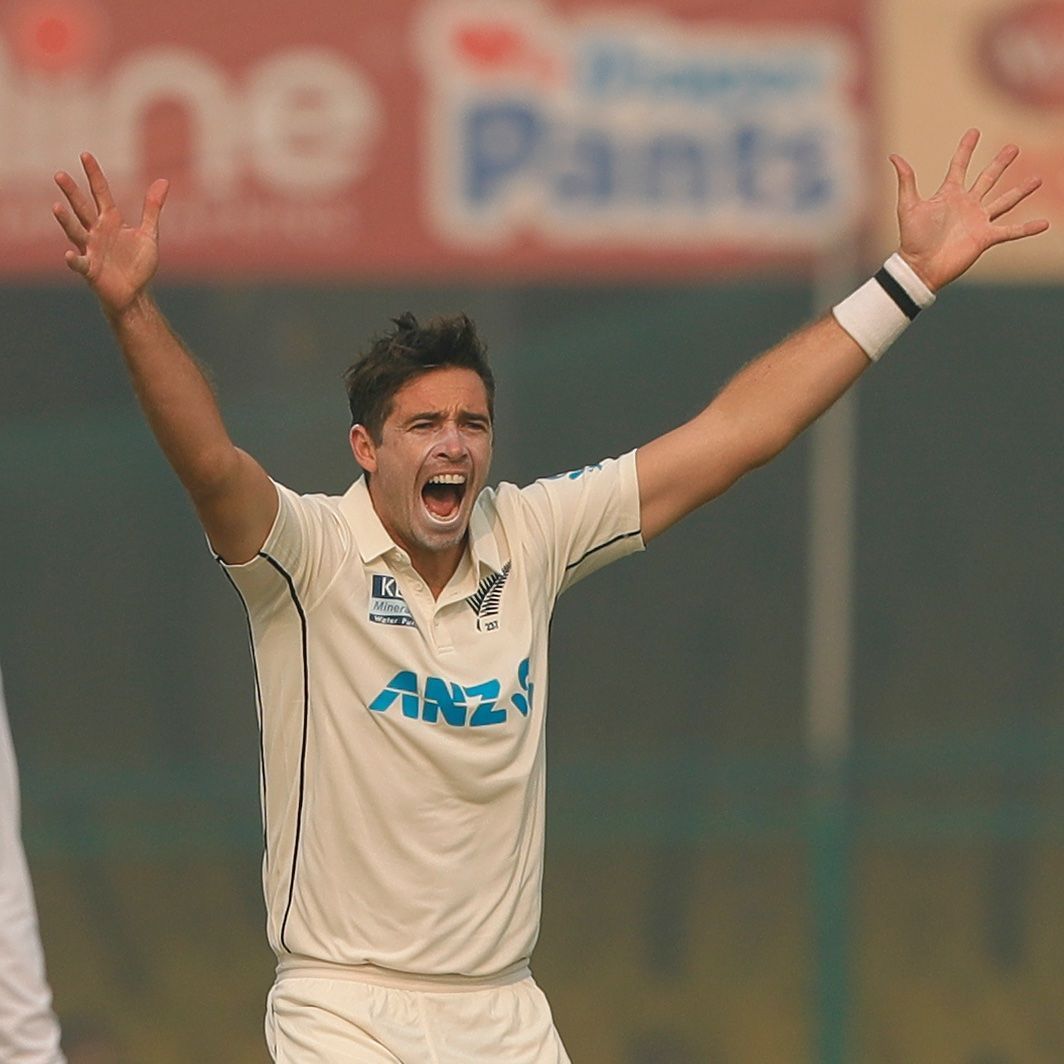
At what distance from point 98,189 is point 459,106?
441cm

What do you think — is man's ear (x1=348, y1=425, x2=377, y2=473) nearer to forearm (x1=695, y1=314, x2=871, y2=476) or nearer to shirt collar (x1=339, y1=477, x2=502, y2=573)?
shirt collar (x1=339, y1=477, x2=502, y2=573)

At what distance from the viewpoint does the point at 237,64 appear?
8.23 meters

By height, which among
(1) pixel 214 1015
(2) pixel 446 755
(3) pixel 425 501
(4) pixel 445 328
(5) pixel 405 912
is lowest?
(1) pixel 214 1015

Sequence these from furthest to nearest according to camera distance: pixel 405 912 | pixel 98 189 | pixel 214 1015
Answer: pixel 214 1015 → pixel 405 912 → pixel 98 189

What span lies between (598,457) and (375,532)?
409 centimetres

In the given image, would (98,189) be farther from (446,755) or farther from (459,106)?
(459,106)

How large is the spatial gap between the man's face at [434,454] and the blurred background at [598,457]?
12.9ft

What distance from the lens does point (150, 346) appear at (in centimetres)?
391

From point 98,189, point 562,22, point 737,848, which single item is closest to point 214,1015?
point 737,848

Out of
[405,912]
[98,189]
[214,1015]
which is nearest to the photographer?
[98,189]

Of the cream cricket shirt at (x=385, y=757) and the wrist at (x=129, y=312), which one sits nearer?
the wrist at (x=129, y=312)

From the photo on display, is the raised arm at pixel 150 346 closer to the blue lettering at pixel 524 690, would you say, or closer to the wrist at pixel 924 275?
the blue lettering at pixel 524 690

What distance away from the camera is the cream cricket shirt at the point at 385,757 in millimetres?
4242

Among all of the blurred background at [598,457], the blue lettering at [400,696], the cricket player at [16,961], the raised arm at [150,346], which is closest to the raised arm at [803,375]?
the blue lettering at [400,696]
